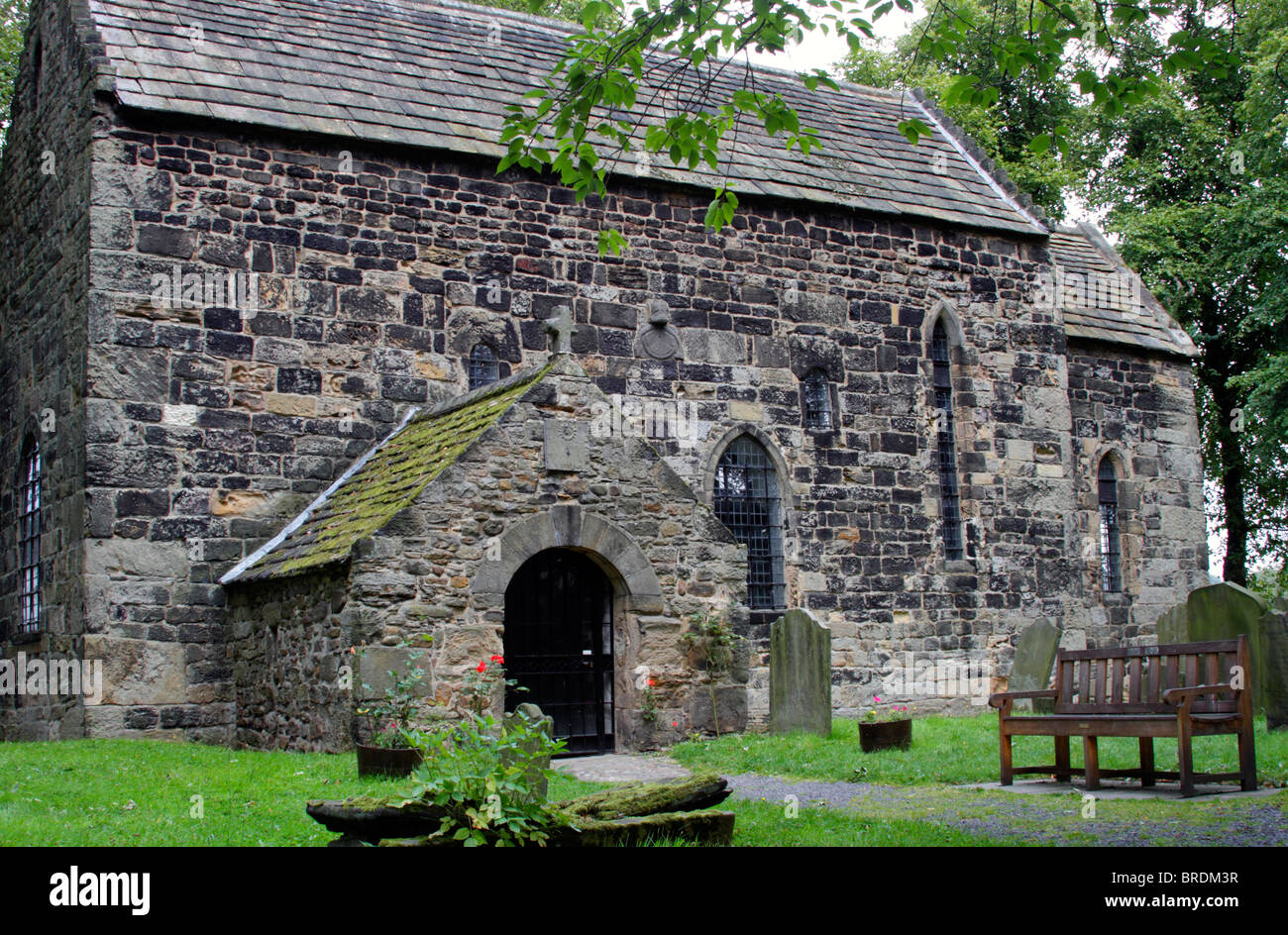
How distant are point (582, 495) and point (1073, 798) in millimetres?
5022

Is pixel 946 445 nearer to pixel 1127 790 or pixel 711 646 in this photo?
pixel 711 646

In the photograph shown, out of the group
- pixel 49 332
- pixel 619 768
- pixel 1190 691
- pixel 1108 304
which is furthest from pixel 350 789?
pixel 1108 304

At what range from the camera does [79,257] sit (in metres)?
13.3

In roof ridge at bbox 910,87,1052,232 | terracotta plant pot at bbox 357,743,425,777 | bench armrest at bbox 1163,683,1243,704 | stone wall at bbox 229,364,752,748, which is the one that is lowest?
terracotta plant pot at bbox 357,743,425,777

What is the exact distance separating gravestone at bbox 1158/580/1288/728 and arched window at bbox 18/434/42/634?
12301 millimetres

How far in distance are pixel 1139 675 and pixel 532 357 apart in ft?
27.0

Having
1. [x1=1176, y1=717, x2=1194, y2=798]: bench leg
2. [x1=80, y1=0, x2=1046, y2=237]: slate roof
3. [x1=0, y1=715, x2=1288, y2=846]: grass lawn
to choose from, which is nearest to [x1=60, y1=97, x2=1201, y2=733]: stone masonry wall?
[x1=80, y1=0, x2=1046, y2=237]: slate roof

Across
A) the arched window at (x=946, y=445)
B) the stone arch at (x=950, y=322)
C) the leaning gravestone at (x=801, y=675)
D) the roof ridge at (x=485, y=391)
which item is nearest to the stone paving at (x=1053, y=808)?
the leaning gravestone at (x=801, y=675)

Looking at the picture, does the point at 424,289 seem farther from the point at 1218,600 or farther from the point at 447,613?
the point at 1218,600

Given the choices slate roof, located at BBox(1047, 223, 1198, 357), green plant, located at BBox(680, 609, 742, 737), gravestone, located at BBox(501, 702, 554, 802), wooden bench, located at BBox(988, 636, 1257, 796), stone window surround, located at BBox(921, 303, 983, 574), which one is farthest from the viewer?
slate roof, located at BBox(1047, 223, 1198, 357)

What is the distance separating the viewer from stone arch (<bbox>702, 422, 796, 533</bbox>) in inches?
619

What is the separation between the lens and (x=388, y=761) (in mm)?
9164

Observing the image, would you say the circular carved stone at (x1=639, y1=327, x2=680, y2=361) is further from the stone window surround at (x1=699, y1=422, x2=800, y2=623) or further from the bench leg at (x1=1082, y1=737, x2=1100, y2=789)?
the bench leg at (x1=1082, y1=737, x2=1100, y2=789)

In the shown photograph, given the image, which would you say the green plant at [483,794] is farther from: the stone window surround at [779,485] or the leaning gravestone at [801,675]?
the stone window surround at [779,485]
